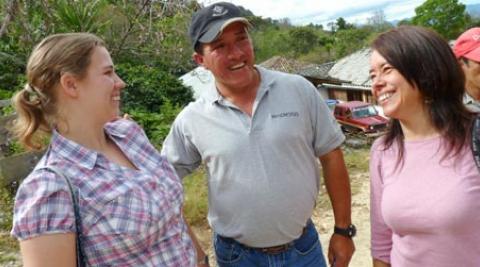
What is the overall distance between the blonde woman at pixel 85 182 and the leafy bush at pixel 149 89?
15.4m

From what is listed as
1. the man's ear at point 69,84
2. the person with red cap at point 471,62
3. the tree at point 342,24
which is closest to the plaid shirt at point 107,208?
the man's ear at point 69,84

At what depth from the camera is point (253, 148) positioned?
6.00 feet

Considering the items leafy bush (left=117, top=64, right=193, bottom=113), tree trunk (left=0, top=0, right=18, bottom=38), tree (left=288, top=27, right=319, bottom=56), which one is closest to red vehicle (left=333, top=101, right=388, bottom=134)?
leafy bush (left=117, top=64, right=193, bottom=113)

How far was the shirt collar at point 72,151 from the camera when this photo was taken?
136 cm

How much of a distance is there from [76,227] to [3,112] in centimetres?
865

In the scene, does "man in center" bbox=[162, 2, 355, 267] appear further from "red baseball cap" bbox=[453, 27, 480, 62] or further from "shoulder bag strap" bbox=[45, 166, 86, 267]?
"shoulder bag strap" bbox=[45, 166, 86, 267]

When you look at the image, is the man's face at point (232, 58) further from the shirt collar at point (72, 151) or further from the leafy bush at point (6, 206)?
the leafy bush at point (6, 206)

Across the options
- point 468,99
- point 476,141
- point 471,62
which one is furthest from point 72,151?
point 468,99

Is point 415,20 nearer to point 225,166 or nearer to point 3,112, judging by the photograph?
point 3,112

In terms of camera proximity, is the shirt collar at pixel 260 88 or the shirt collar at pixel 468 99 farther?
the shirt collar at pixel 260 88

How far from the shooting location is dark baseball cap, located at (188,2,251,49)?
1885 millimetres

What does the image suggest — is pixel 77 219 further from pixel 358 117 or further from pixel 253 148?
pixel 358 117

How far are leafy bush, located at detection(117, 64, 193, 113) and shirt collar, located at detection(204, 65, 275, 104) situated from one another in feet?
49.0

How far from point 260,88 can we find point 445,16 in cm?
3949
